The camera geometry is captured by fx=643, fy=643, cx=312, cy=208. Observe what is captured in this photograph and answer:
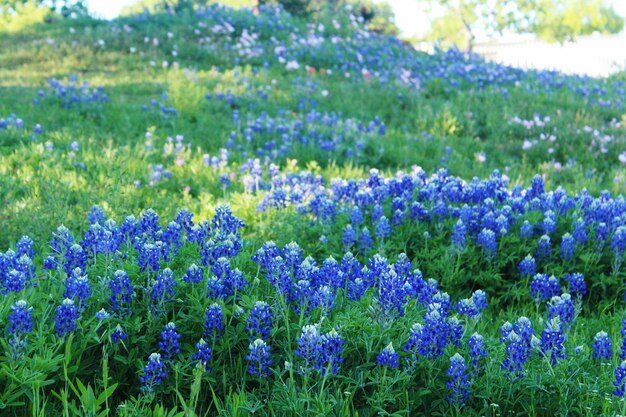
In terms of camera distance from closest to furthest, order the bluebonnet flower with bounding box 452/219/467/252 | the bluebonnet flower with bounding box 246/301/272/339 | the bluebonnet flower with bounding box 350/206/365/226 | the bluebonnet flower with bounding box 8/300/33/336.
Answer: the bluebonnet flower with bounding box 8/300/33/336, the bluebonnet flower with bounding box 246/301/272/339, the bluebonnet flower with bounding box 452/219/467/252, the bluebonnet flower with bounding box 350/206/365/226

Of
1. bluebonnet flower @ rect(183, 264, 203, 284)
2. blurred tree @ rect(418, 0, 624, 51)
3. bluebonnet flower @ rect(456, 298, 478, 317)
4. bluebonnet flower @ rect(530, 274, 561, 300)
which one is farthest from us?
blurred tree @ rect(418, 0, 624, 51)

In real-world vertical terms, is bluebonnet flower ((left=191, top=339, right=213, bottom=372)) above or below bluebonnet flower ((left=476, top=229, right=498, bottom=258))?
above

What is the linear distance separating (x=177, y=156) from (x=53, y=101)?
127 inches

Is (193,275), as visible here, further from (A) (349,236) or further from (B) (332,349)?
(A) (349,236)

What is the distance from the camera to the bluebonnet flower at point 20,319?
2.63 metres

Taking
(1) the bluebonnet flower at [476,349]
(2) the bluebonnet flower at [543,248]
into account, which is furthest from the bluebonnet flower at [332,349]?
(2) the bluebonnet flower at [543,248]

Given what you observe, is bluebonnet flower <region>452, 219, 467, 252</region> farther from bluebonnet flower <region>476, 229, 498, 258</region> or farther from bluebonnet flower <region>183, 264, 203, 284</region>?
bluebonnet flower <region>183, 264, 203, 284</region>

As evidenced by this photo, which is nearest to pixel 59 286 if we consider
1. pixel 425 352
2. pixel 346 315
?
pixel 346 315

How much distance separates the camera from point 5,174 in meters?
6.12

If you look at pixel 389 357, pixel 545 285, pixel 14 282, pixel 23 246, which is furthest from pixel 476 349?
pixel 23 246

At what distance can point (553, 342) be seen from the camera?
2939mm

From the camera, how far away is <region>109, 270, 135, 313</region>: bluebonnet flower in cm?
305

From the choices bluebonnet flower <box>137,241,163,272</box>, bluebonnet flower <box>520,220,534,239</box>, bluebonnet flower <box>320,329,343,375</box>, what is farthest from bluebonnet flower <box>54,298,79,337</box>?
bluebonnet flower <box>520,220,534,239</box>

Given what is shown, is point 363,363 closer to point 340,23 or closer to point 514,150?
point 514,150
